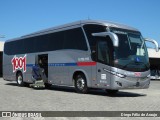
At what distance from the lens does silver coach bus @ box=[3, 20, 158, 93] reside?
1549cm

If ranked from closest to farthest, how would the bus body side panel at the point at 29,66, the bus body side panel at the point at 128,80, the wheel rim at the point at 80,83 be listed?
the bus body side panel at the point at 128,80 → the wheel rim at the point at 80,83 → the bus body side panel at the point at 29,66

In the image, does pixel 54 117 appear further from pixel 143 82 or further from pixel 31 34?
pixel 31 34

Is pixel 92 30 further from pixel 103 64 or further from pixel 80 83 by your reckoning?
pixel 80 83

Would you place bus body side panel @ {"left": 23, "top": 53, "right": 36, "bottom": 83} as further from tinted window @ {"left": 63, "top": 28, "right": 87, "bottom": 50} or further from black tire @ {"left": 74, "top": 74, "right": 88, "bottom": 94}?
black tire @ {"left": 74, "top": 74, "right": 88, "bottom": 94}

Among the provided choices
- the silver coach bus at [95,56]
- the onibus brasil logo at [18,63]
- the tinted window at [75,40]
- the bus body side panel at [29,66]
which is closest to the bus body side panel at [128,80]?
the silver coach bus at [95,56]

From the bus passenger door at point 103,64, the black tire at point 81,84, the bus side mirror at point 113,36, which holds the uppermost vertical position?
the bus side mirror at point 113,36

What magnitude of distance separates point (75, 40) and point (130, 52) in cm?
330

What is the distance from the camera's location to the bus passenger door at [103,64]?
15.7m

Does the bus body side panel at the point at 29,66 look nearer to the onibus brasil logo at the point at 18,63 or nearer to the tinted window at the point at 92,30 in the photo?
the onibus brasil logo at the point at 18,63

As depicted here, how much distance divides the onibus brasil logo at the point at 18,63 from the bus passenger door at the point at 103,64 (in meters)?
8.64

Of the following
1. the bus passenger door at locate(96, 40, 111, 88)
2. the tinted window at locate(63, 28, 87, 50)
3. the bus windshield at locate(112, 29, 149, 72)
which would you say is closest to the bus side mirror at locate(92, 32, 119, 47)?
the bus passenger door at locate(96, 40, 111, 88)

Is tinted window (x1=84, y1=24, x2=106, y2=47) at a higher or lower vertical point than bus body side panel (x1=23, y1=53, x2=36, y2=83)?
higher

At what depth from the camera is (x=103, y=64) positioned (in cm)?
1593

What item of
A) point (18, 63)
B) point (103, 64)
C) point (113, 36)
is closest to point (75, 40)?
point (103, 64)
